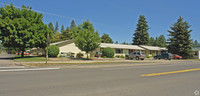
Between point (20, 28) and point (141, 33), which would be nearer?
point (20, 28)

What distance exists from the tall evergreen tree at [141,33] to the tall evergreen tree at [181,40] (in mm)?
18536

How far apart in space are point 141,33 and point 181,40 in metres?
23.2

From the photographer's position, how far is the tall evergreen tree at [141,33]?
65.1 m

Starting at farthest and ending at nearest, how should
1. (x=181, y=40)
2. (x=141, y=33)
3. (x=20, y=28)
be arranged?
1. (x=141, y=33)
2. (x=181, y=40)
3. (x=20, y=28)

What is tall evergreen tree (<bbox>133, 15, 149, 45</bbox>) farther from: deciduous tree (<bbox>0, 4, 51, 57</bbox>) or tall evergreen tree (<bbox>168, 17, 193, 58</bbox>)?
deciduous tree (<bbox>0, 4, 51, 57</bbox>)

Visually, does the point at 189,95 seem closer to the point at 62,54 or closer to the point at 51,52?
the point at 51,52

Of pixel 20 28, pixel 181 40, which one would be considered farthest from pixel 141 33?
pixel 20 28

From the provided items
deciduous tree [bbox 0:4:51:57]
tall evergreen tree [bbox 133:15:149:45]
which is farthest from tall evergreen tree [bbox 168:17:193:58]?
deciduous tree [bbox 0:4:51:57]

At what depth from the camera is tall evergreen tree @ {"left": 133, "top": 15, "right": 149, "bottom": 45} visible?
6512 centimetres

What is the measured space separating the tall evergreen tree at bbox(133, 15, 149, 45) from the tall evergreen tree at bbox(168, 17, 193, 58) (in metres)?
18.5

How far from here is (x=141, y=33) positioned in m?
65.2

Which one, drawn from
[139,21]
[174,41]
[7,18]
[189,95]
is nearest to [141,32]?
[139,21]

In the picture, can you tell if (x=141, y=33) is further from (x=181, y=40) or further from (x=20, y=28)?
(x=20, y=28)

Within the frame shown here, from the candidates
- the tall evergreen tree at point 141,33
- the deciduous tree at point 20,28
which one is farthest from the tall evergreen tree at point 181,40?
the deciduous tree at point 20,28
